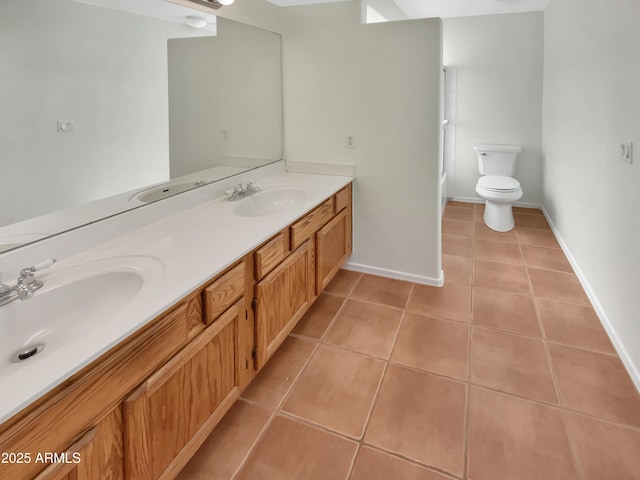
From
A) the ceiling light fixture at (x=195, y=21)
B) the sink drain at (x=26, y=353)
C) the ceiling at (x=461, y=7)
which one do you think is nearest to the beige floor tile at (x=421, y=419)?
the sink drain at (x=26, y=353)

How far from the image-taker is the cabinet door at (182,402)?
107 centimetres

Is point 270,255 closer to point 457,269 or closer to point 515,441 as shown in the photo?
point 515,441

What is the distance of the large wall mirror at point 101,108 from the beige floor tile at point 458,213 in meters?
3.09

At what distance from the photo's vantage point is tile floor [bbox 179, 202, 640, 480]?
4.84ft

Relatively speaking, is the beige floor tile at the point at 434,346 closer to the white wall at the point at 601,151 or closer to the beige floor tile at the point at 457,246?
the white wall at the point at 601,151

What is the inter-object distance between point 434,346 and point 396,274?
2.89 feet

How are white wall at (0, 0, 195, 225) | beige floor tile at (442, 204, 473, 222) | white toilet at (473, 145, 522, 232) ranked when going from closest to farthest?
white wall at (0, 0, 195, 225) → white toilet at (473, 145, 522, 232) → beige floor tile at (442, 204, 473, 222)

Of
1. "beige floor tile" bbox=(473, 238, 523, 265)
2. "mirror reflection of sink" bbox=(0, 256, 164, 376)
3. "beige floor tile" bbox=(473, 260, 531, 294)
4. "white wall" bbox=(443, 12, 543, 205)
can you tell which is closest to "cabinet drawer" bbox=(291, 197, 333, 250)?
"mirror reflection of sink" bbox=(0, 256, 164, 376)

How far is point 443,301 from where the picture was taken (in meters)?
2.68

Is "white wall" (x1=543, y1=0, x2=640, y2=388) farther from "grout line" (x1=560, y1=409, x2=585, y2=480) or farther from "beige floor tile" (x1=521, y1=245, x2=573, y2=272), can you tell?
"grout line" (x1=560, y1=409, x2=585, y2=480)

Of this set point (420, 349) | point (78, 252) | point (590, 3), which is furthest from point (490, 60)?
point (78, 252)

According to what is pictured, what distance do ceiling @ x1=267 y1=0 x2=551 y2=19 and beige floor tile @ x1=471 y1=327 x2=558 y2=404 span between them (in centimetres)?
297

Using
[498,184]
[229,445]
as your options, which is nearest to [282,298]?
[229,445]

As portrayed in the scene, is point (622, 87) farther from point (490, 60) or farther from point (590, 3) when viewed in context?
point (490, 60)
